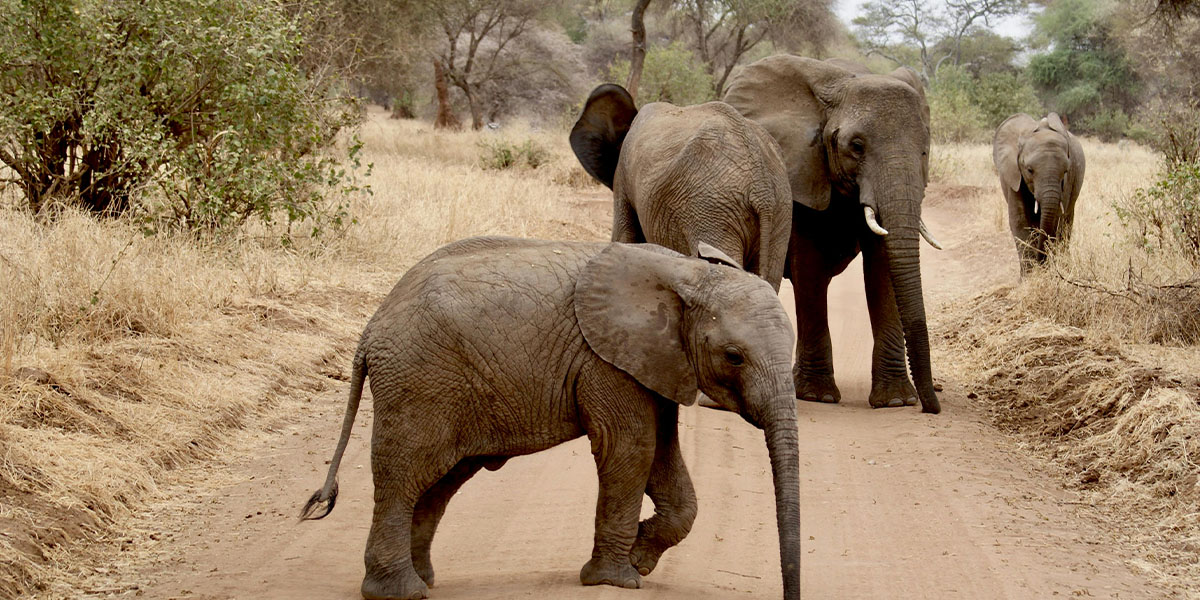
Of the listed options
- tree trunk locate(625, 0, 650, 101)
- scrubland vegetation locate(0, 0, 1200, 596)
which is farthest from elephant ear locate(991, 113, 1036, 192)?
tree trunk locate(625, 0, 650, 101)

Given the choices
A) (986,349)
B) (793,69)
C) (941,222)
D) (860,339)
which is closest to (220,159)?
(793,69)

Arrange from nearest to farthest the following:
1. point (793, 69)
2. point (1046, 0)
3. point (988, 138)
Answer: point (793, 69) → point (988, 138) → point (1046, 0)

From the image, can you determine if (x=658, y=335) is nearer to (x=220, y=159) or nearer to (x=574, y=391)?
(x=574, y=391)

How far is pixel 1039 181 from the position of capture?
13.2 m

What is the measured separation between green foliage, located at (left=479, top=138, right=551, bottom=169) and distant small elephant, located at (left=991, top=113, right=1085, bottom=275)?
407 inches

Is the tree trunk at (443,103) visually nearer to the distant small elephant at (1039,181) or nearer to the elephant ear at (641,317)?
the distant small elephant at (1039,181)

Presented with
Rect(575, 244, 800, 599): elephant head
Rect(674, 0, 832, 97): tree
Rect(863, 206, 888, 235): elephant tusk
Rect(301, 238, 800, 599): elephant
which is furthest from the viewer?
Rect(674, 0, 832, 97): tree

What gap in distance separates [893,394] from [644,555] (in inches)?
157

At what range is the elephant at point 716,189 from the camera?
23.6ft

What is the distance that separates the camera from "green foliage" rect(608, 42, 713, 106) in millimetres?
29969

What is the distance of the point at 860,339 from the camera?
10.7 m

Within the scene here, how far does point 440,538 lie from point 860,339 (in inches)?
240

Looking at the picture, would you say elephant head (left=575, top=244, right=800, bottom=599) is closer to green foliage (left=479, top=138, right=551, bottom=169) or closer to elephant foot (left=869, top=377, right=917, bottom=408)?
elephant foot (left=869, top=377, right=917, bottom=408)

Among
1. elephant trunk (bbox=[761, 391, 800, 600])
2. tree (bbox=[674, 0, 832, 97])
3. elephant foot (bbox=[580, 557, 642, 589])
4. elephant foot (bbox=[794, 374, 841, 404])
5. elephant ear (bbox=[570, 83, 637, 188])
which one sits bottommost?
elephant foot (bbox=[794, 374, 841, 404])
